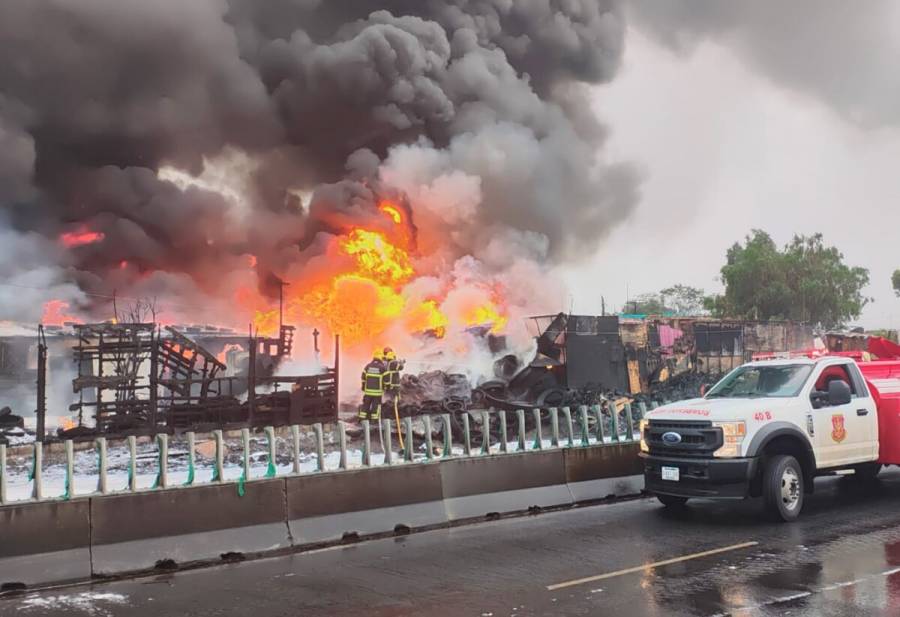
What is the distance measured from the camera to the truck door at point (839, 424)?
8906 millimetres

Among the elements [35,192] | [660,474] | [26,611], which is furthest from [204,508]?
[35,192]

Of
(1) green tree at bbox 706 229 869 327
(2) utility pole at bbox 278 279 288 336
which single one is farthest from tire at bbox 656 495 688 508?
(1) green tree at bbox 706 229 869 327

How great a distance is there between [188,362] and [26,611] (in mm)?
9764

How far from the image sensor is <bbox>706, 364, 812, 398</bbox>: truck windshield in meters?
9.20

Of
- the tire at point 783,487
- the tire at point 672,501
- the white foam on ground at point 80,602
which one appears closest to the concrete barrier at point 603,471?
the tire at point 672,501

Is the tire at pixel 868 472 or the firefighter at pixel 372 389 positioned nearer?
the tire at pixel 868 472

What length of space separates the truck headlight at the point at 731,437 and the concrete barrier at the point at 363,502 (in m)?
3.45

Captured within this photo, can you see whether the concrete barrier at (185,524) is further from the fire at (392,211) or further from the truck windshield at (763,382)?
the fire at (392,211)

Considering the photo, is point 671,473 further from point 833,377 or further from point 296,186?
point 296,186

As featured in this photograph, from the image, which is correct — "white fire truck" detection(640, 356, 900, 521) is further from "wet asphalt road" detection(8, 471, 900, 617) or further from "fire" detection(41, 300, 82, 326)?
"fire" detection(41, 300, 82, 326)

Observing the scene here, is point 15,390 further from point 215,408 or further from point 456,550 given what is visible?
point 456,550

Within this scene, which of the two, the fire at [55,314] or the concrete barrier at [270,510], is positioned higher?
the fire at [55,314]

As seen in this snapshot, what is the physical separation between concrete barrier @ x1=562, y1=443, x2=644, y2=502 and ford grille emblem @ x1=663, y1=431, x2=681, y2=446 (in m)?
1.69

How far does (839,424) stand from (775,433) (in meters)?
1.37
